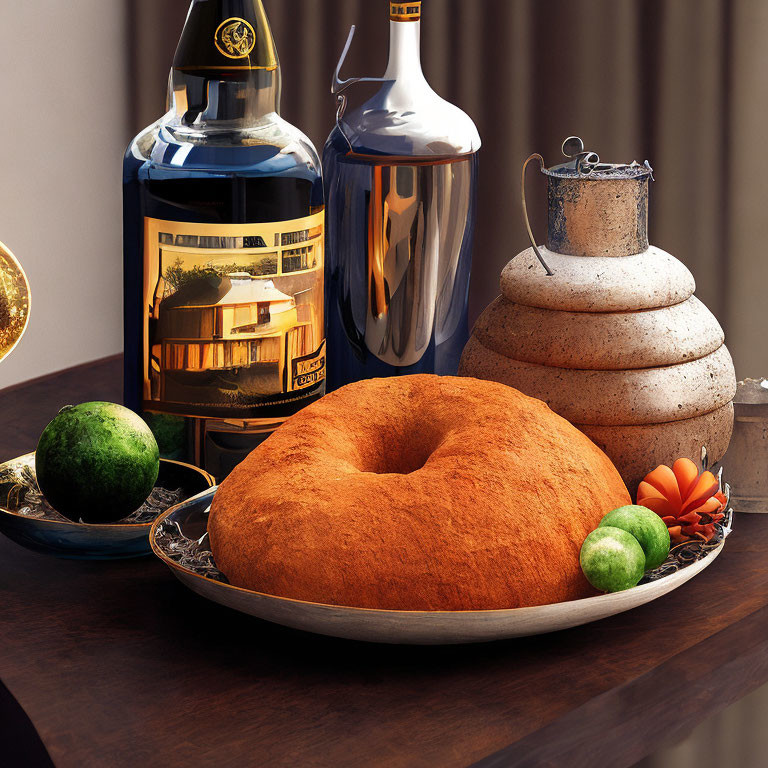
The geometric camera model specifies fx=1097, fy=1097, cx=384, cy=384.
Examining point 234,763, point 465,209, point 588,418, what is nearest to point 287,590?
point 234,763

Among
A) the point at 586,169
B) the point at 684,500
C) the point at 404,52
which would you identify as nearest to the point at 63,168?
the point at 404,52

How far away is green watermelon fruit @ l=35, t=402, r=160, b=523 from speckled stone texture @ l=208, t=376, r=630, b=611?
0.22 feet

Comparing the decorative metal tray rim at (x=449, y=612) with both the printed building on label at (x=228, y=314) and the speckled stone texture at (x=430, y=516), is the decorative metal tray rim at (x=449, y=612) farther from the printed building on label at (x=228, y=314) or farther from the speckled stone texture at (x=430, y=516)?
the printed building on label at (x=228, y=314)

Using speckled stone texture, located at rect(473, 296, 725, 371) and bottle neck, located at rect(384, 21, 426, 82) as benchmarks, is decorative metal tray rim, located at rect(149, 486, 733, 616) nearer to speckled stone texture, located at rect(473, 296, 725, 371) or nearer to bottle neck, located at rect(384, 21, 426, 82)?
speckled stone texture, located at rect(473, 296, 725, 371)

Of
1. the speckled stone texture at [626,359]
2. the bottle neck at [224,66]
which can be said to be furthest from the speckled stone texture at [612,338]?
the bottle neck at [224,66]

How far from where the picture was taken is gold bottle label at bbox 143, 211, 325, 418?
2.21ft

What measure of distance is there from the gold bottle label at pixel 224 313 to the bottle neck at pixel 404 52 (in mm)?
132

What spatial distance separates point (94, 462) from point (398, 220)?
0.92 feet

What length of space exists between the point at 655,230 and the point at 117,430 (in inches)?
36.9

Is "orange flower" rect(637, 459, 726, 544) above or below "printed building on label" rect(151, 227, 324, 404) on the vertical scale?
below

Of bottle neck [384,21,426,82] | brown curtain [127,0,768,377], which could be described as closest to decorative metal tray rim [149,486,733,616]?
bottle neck [384,21,426,82]

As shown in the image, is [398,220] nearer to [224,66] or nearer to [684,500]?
[224,66]

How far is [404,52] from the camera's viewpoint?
762 millimetres

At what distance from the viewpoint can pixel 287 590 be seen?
19.9 inches
